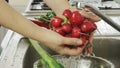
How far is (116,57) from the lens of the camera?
1303mm

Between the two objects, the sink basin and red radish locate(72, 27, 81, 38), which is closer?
red radish locate(72, 27, 81, 38)

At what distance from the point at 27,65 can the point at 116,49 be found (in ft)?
1.29

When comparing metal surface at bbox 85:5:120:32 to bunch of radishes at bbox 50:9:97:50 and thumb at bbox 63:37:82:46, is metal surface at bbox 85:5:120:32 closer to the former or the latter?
bunch of radishes at bbox 50:9:97:50

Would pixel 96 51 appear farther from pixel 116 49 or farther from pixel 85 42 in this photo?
pixel 85 42

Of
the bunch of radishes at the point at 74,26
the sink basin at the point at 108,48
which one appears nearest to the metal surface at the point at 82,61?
the bunch of radishes at the point at 74,26

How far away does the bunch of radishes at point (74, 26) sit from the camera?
892 millimetres

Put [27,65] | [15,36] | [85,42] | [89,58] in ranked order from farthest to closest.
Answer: [15,36] → [27,65] → [89,58] → [85,42]

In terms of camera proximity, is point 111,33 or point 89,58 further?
point 111,33

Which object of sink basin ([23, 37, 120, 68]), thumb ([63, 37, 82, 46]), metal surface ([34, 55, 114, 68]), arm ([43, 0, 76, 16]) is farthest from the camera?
sink basin ([23, 37, 120, 68])

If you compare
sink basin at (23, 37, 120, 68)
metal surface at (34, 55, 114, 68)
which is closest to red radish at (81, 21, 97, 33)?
metal surface at (34, 55, 114, 68)

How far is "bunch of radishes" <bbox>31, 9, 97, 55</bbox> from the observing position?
89cm

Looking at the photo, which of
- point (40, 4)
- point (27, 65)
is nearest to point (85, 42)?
point (27, 65)

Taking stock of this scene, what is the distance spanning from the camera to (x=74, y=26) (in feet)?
3.03

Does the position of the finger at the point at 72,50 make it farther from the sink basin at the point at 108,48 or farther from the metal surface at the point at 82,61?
the sink basin at the point at 108,48
